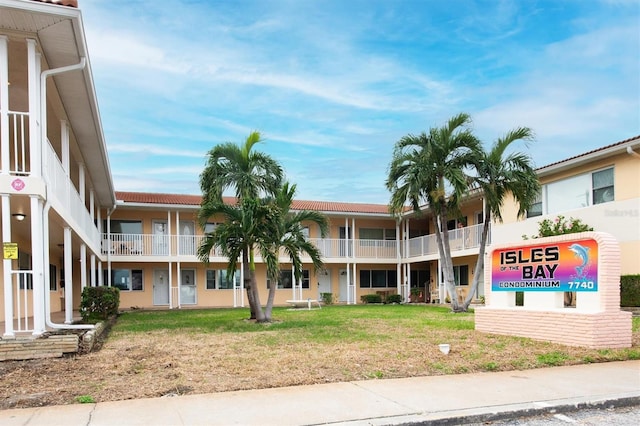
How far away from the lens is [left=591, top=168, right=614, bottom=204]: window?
1836 centimetres

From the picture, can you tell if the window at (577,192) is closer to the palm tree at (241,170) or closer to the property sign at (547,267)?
the property sign at (547,267)

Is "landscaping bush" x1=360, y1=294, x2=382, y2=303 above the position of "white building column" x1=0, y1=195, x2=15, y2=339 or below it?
below

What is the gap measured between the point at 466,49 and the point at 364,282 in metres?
20.5

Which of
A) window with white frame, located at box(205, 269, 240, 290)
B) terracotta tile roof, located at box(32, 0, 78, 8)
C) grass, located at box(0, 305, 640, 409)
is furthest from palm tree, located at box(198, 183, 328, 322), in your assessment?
window with white frame, located at box(205, 269, 240, 290)

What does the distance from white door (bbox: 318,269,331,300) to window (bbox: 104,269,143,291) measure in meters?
10.3

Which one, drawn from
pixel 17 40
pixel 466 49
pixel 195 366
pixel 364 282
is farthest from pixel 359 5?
pixel 364 282

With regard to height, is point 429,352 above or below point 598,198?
below

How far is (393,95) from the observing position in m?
17.6

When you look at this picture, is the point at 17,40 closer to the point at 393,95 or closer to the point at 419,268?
the point at 393,95

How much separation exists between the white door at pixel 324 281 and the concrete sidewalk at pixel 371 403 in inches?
959

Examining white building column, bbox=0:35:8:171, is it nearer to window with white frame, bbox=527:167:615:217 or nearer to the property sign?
the property sign

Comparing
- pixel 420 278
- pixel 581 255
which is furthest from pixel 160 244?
pixel 581 255

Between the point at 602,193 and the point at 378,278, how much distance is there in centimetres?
1669

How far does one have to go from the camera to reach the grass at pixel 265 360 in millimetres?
7242
